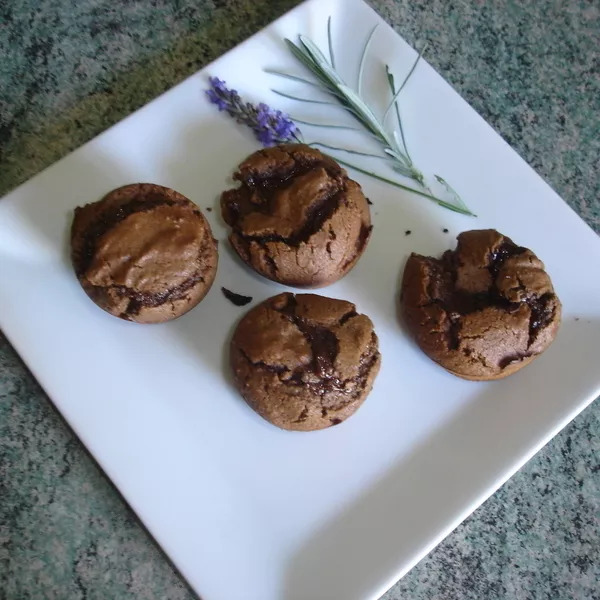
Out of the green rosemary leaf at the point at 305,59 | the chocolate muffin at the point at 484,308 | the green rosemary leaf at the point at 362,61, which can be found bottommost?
the chocolate muffin at the point at 484,308

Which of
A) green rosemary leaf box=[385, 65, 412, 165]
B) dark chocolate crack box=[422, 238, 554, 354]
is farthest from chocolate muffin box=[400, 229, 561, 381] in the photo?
green rosemary leaf box=[385, 65, 412, 165]

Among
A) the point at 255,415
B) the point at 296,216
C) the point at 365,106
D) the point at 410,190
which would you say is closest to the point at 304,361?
the point at 255,415

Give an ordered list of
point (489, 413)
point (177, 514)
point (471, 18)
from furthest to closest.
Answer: point (471, 18) < point (489, 413) < point (177, 514)

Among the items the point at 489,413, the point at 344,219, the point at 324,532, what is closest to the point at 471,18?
the point at 344,219

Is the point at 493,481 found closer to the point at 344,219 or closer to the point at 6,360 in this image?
the point at 344,219

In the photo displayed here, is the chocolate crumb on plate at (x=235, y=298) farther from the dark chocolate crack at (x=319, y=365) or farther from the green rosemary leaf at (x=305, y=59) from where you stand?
the green rosemary leaf at (x=305, y=59)

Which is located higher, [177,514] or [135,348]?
[135,348]

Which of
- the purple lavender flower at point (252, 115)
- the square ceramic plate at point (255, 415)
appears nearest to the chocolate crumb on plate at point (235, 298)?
the square ceramic plate at point (255, 415)
